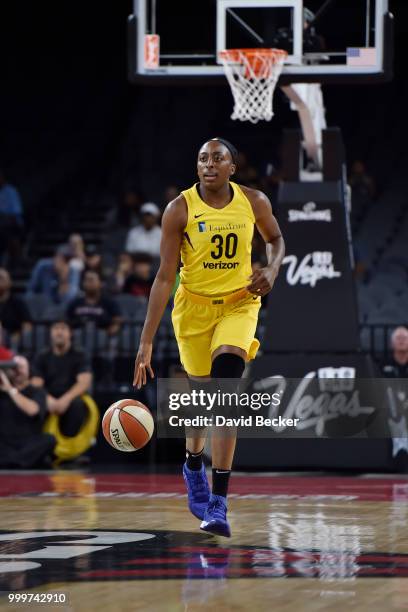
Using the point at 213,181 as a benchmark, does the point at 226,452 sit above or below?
below

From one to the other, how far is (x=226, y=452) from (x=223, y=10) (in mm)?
5375

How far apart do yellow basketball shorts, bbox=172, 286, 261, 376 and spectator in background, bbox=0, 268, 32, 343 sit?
7787mm

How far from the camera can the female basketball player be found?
6.88 meters

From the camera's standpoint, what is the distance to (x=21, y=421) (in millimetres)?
12188

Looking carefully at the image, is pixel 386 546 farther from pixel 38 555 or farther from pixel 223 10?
pixel 223 10

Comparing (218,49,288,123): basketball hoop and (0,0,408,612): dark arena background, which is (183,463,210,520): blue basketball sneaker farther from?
(218,49,288,123): basketball hoop

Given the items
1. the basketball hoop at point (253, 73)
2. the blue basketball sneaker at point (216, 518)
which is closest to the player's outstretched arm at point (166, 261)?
the blue basketball sneaker at point (216, 518)

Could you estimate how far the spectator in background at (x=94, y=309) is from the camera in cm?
1440

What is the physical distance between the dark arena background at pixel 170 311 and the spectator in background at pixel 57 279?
35 mm

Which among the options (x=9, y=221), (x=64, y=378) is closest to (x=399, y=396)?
(x=64, y=378)

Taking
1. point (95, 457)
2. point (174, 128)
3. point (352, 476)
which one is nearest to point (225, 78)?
point (352, 476)

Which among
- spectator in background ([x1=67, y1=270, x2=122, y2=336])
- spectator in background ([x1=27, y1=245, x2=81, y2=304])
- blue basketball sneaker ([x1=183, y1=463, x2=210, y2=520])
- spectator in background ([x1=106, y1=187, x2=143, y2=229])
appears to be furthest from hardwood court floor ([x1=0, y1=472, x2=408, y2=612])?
spectator in background ([x1=106, y1=187, x2=143, y2=229])

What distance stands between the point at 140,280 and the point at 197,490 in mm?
8938

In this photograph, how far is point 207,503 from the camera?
7.01 meters
